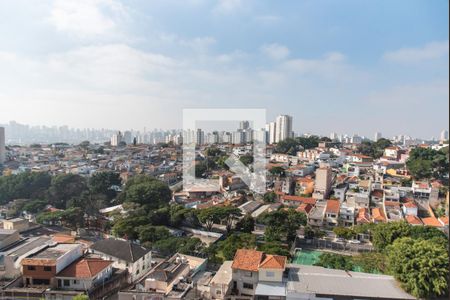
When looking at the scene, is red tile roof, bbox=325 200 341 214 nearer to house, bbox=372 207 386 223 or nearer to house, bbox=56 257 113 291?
house, bbox=372 207 386 223

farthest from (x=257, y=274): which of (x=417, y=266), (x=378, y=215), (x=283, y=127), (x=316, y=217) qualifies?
(x=283, y=127)

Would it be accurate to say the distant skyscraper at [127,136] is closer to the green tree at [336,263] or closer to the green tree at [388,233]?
the green tree at [388,233]

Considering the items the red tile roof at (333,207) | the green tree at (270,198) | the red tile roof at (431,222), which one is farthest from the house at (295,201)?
the red tile roof at (431,222)

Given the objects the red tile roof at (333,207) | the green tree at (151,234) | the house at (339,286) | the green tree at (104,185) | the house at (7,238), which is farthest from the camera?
the green tree at (104,185)

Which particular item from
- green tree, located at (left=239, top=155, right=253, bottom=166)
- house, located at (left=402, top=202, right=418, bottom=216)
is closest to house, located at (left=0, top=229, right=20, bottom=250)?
green tree, located at (left=239, top=155, right=253, bottom=166)

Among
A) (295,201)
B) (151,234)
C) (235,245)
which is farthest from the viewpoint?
(295,201)

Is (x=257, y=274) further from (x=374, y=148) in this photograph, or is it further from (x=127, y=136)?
(x=127, y=136)
